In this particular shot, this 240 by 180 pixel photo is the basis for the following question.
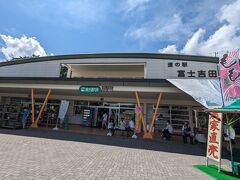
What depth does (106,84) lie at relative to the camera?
1253 centimetres

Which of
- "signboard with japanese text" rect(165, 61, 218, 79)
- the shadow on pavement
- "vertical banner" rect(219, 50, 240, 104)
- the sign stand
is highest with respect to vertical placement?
"signboard with japanese text" rect(165, 61, 218, 79)

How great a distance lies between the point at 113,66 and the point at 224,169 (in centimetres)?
1413

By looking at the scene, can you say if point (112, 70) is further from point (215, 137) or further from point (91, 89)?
point (215, 137)

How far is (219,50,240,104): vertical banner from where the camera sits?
586 cm

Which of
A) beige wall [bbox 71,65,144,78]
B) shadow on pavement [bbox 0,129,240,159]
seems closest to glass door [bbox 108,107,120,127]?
beige wall [bbox 71,65,144,78]

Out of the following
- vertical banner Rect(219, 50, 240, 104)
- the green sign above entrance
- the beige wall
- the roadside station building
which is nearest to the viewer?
vertical banner Rect(219, 50, 240, 104)

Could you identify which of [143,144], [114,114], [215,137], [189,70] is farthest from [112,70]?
[215,137]

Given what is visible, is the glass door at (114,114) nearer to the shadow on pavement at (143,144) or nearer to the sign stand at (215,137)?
the shadow on pavement at (143,144)

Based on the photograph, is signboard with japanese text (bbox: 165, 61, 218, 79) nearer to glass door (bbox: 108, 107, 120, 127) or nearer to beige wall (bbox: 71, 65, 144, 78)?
beige wall (bbox: 71, 65, 144, 78)

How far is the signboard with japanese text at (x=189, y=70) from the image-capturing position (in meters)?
16.9

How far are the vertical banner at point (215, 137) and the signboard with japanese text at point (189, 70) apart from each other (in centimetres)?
1078

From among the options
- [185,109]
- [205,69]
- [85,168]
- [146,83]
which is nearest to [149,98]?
[185,109]

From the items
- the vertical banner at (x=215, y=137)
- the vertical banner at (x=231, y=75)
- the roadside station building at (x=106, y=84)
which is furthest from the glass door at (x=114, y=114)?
the vertical banner at (x=231, y=75)

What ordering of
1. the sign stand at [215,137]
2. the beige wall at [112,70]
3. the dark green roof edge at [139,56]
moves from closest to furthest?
the sign stand at [215,137] < the dark green roof edge at [139,56] < the beige wall at [112,70]
